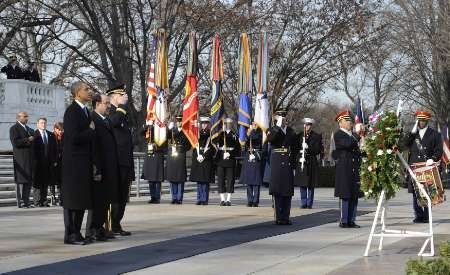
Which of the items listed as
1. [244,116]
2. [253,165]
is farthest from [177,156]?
[244,116]

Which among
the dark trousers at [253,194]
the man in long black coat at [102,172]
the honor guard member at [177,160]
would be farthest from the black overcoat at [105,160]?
the honor guard member at [177,160]

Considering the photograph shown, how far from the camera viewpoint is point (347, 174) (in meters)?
14.1

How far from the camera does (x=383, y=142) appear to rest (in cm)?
1033

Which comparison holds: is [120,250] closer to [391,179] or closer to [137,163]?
[391,179]

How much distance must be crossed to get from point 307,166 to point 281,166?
176 inches

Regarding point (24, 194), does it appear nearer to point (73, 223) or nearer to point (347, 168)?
point (347, 168)

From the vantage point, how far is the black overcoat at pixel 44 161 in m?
18.4

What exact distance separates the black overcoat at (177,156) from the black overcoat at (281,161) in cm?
546

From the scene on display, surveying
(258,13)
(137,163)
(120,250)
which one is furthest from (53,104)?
(120,250)

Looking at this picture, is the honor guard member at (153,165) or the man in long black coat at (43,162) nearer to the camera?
the man in long black coat at (43,162)

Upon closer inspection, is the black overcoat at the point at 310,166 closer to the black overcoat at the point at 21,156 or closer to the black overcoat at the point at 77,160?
the black overcoat at the point at 21,156

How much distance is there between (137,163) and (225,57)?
506 inches

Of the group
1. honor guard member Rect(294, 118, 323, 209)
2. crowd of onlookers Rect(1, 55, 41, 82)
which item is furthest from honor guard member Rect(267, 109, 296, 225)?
crowd of onlookers Rect(1, 55, 41, 82)

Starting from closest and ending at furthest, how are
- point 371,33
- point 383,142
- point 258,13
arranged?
point 383,142
point 258,13
point 371,33
